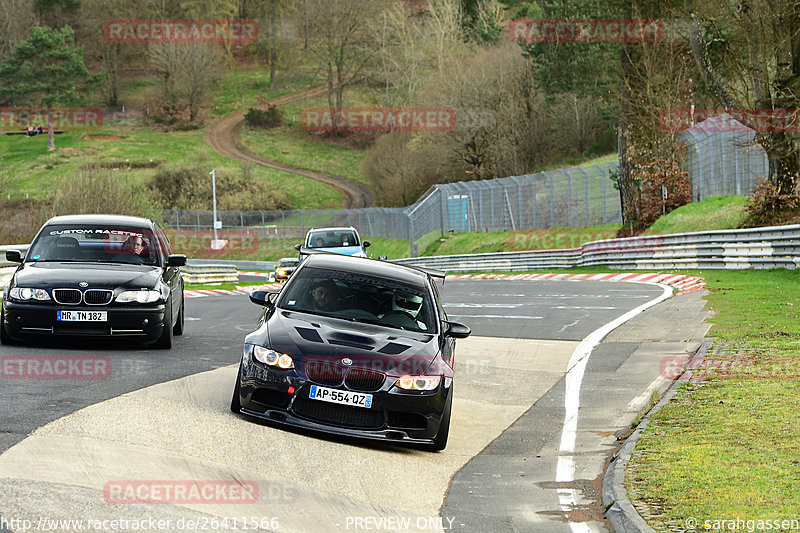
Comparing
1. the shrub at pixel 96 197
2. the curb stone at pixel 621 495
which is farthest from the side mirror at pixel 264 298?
the shrub at pixel 96 197

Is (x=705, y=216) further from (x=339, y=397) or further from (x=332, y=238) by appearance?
(x=339, y=397)

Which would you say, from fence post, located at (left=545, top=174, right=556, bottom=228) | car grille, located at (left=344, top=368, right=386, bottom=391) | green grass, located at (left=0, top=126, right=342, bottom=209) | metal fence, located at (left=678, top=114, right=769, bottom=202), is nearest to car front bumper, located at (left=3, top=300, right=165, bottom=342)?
car grille, located at (left=344, top=368, right=386, bottom=391)

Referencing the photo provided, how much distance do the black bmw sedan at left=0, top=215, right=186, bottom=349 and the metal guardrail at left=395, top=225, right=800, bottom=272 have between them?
9.26 metres

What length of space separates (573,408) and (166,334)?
5.30 m

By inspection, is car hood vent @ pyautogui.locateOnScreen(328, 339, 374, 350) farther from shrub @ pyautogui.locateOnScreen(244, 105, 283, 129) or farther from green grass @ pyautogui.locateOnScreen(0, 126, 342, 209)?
shrub @ pyautogui.locateOnScreen(244, 105, 283, 129)

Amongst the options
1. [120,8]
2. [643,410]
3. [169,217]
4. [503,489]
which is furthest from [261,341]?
[120,8]

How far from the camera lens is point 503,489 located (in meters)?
7.79

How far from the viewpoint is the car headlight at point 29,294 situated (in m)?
12.4

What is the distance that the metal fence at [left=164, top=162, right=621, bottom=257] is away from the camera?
4388 centimetres

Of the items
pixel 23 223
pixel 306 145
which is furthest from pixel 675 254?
pixel 306 145

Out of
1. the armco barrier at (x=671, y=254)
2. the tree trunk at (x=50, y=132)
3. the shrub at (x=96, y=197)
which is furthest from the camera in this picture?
the tree trunk at (x=50, y=132)

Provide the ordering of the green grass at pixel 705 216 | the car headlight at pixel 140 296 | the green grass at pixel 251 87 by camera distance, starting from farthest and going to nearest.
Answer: the green grass at pixel 251 87
the green grass at pixel 705 216
the car headlight at pixel 140 296

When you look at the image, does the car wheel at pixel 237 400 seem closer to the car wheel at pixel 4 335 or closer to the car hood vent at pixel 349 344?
the car hood vent at pixel 349 344

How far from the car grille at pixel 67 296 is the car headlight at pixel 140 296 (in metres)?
0.47
